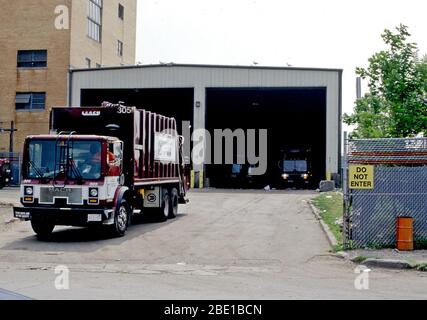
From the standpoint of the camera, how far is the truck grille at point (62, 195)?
15109 mm

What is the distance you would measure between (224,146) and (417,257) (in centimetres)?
3725

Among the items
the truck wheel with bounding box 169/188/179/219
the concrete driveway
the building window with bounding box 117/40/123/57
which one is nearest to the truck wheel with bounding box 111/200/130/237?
the concrete driveway

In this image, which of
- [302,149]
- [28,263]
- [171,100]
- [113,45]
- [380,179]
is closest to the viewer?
[28,263]

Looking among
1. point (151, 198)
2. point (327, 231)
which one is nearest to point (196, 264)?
point (327, 231)

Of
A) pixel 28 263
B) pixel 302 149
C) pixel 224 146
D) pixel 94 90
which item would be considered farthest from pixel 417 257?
pixel 224 146

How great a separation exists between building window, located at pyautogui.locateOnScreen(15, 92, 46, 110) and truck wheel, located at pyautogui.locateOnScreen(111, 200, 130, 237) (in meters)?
31.4

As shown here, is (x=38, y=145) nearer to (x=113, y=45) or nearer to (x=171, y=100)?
(x=171, y=100)

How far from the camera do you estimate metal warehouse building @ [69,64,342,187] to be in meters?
39.1

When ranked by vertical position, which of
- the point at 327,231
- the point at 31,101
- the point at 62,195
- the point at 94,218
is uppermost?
the point at 31,101

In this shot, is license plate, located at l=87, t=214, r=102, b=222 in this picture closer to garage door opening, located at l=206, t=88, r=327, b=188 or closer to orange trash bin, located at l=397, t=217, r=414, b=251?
orange trash bin, located at l=397, t=217, r=414, b=251

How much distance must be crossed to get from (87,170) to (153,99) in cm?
3110

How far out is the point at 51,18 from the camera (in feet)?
148

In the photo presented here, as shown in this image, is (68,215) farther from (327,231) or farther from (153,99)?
(153,99)

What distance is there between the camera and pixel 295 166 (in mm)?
42219
